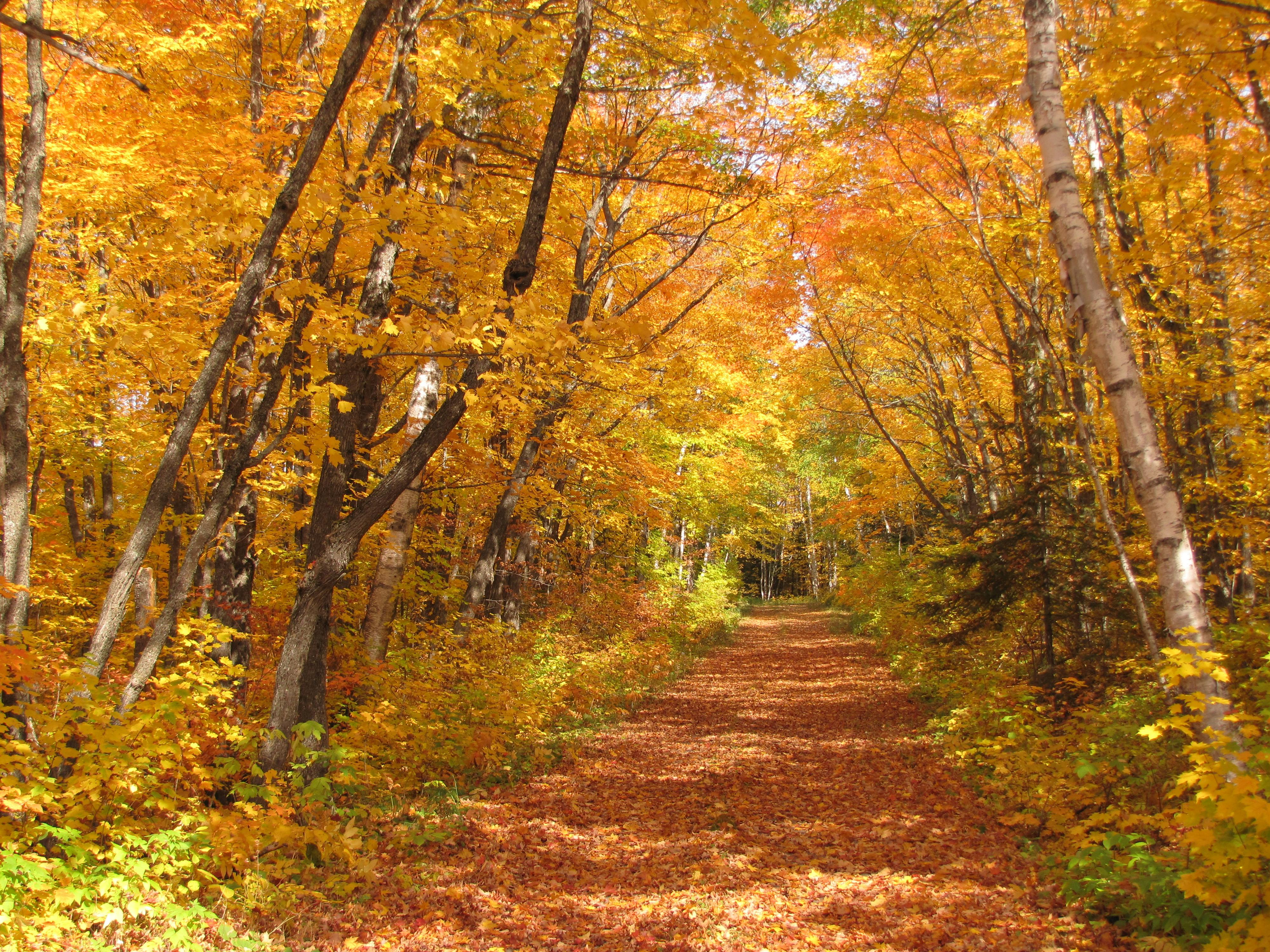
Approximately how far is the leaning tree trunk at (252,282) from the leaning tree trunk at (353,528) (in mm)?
1041

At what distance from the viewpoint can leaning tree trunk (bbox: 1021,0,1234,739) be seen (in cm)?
348

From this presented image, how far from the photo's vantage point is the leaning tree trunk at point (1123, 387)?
3480mm

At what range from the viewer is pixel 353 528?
183 inches

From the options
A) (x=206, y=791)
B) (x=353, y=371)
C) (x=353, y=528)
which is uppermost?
(x=353, y=371)

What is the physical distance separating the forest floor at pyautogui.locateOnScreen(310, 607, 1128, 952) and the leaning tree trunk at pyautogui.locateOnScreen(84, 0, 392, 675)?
2504mm

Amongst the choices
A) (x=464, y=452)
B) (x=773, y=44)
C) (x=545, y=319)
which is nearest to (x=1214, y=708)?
(x=545, y=319)

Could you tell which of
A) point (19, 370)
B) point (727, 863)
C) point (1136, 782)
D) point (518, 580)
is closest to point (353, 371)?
point (19, 370)

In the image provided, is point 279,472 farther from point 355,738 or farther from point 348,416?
point 355,738

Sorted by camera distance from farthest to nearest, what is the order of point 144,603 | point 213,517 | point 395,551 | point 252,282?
1. point 144,603
2. point 395,551
3. point 213,517
4. point 252,282

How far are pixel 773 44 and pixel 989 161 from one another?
5.26 meters

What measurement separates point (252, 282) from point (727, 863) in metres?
5.13

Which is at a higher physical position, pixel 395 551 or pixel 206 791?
pixel 395 551

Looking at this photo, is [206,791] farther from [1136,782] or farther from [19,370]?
[1136,782]

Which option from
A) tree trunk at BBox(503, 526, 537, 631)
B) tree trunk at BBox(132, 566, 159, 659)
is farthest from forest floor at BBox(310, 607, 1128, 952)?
tree trunk at BBox(132, 566, 159, 659)
